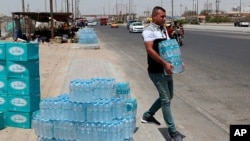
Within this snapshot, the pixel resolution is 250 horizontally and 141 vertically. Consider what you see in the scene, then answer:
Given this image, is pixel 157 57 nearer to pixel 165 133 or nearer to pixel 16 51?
pixel 165 133

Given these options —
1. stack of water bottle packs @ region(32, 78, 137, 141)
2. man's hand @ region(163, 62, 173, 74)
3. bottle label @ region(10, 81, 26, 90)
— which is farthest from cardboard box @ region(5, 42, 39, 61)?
man's hand @ region(163, 62, 173, 74)

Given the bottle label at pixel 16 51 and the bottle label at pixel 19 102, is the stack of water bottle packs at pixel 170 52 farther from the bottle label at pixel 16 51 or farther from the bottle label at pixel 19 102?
the bottle label at pixel 19 102

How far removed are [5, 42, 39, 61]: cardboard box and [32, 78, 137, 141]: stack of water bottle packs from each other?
122 centimetres

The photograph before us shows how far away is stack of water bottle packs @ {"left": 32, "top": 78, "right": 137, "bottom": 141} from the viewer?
16.8 ft

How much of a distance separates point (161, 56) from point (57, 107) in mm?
1577

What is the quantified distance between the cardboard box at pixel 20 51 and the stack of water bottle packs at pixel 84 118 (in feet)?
4.01

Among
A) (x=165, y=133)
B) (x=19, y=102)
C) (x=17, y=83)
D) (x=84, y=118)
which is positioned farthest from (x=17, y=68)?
(x=165, y=133)

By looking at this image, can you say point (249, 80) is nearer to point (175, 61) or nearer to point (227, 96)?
point (227, 96)

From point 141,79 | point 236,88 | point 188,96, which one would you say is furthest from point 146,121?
point 141,79

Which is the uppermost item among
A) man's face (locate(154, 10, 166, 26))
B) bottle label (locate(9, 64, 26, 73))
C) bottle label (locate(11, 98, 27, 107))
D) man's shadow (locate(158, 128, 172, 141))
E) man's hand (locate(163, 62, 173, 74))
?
man's face (locate(154, 10, 166, 26))

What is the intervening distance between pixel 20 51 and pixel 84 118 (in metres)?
1.88

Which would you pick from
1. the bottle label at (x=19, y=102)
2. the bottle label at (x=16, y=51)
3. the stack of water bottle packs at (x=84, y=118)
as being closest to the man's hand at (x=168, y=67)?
Result: the stack of water bottle packs at (x=84, y=118)

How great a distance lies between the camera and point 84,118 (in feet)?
17.3

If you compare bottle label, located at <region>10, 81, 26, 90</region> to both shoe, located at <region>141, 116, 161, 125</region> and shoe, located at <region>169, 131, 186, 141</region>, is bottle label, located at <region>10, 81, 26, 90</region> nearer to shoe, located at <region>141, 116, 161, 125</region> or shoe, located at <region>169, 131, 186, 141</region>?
shoe, located at <region>141, 116, 161, 125</region>
